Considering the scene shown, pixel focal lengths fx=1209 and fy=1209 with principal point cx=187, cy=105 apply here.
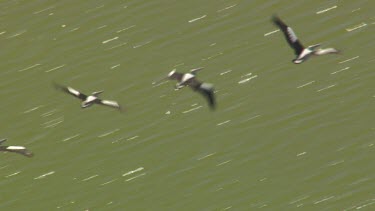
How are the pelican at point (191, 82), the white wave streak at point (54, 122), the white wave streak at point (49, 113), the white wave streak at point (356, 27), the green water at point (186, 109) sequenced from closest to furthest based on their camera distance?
1. the pelican at point (191, 82)
2. the green water at point (186, 109)
3. the white wave streak at point (54, 122)
4. the white wave streak at point (49, 113)
5. the white wave streak at point (356, 27)

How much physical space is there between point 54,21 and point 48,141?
20.2 feet

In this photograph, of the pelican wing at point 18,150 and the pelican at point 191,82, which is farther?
the pelican wing at point 18,150

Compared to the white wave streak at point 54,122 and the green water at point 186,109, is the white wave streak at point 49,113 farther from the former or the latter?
the white wave streak at point 54,122

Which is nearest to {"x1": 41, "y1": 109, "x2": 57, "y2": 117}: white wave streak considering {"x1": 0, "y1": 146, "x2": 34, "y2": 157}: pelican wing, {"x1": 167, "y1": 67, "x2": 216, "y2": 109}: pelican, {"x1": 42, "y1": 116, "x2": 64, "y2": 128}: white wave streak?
{"x1": 42, "y1": 116, "x2": 64, "y2": 128}: white wave streak

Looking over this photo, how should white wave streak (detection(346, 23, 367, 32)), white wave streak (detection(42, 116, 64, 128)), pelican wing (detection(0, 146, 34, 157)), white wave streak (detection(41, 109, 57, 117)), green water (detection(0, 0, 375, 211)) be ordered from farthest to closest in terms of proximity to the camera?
white wave streak (detection(346, 23, 367, 32)), white wave streak (detection(41, 109, 57, 117)), white wave streak (detection(42, 116, 64, 128)), pelican wing (detection(0, 146, 34, 157)), green water (detection(0, 0, 375, 211))

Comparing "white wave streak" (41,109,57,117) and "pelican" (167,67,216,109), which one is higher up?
"pelican" (167,67,216,109)

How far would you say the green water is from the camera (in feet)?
97.6

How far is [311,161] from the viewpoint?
98.2ft

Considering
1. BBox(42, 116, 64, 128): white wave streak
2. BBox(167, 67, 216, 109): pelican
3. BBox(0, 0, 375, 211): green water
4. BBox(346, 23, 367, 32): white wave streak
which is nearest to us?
BBox(167, 67, 216, 109): pelican

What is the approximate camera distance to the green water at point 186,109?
29750 mm

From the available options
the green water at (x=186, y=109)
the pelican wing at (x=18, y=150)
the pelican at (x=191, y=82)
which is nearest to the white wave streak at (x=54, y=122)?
the green water at (x=186, y=109)

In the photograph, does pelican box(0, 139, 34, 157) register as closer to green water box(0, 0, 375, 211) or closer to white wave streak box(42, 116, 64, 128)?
green water box(0, 0, 375, 211)

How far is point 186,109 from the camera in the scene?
108 feet

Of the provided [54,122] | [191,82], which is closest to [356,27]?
[191,82]
